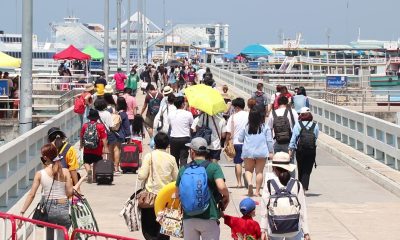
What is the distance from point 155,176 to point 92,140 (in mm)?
5977

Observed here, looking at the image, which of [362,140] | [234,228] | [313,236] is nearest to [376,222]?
[313,236]

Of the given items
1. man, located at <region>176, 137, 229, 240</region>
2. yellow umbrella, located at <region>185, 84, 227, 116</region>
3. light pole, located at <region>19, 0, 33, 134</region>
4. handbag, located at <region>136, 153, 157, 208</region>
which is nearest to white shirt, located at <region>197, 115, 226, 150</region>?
yellow umbrella, located at <region>185, 84, 227, 116</region>

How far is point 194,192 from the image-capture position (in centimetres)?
990

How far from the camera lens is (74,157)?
41.8 feet

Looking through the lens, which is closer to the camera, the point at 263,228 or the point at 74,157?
the point at 263,228

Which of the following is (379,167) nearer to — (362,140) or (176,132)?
(362,140)

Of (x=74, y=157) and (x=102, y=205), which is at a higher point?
(x=74, y=157)

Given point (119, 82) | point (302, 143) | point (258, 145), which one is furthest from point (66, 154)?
point (119, 82)

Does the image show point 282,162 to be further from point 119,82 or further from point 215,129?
point 119,82

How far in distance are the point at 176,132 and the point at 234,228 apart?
7.67m

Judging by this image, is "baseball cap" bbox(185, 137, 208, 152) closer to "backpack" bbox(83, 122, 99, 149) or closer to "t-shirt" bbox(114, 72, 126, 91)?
"backpack" bbox(83, 122, 99, 149)

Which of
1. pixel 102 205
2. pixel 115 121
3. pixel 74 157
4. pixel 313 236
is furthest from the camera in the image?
pixel 115 121

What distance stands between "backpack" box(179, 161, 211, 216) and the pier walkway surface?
4.11m

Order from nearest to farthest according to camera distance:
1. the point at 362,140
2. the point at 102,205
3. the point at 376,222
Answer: the point at 376,222 → the point at 102,205 → the point at 362,140
